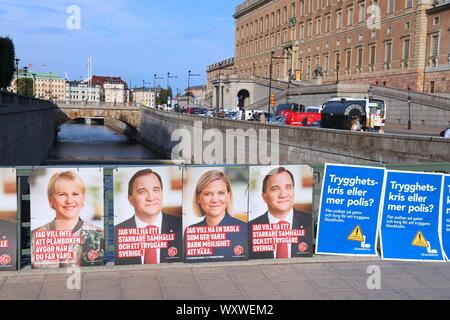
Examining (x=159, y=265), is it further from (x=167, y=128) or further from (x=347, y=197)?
(x=167, y=128)

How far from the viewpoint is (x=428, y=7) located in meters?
55.6

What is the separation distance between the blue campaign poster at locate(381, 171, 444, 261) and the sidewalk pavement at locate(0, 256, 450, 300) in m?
0.27

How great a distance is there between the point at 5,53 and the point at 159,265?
139ft

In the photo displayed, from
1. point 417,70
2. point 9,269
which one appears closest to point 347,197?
point 9,269

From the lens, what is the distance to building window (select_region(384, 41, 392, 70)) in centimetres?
6289

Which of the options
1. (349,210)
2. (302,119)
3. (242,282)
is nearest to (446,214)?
(349,210)

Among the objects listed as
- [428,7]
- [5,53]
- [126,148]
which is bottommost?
[126,148]

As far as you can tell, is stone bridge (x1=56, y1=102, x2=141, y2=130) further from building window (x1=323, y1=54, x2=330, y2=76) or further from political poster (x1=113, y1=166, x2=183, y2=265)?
political poster (x1=113, y1=166, x2=183, y2=265)

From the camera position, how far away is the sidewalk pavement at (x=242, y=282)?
6430 mm

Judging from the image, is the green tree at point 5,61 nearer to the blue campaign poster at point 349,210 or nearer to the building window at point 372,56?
the blue campaign poster at point 349,210

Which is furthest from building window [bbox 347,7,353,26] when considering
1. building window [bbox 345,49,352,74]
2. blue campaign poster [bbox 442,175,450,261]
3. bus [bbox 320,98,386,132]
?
blue campaign poster [bbox 442,175,450,261]

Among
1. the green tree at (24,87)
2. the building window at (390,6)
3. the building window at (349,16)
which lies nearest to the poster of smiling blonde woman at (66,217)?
the building window at (390,6)

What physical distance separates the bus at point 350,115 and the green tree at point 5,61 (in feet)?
79.2

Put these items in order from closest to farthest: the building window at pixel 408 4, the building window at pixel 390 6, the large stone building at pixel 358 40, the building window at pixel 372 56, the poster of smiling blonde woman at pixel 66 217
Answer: the poster of smiling blonde woman at pixel 66 217
the large stone building at pixel 358 40
the building window at pixel 408 4
the building window at pixel 390 6
the building window at pixel 372 56
